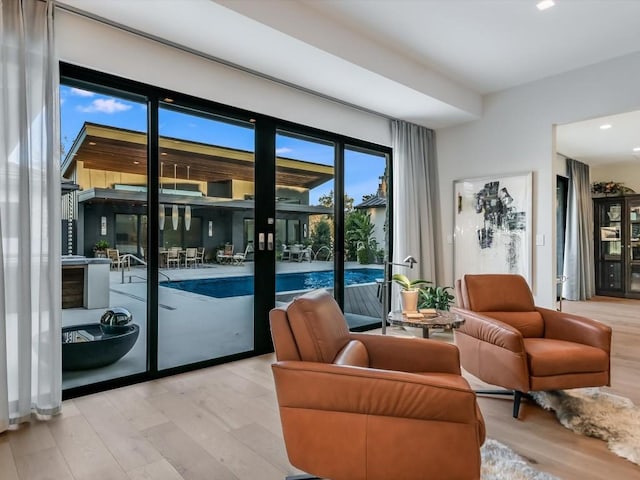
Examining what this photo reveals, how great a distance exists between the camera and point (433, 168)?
5590 mm

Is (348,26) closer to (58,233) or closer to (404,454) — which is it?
(58,233)

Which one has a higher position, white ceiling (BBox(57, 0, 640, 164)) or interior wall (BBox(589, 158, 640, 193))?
white ceiling (BBox(57, 0, 640, 164))

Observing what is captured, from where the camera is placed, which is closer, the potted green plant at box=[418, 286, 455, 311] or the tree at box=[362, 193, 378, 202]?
the potted green plant at box=[418, 286, 455, 311]

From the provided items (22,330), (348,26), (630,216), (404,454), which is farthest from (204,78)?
(630,216)

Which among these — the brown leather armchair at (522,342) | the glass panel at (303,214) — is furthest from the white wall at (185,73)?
the brown leather armchair at (522,342)

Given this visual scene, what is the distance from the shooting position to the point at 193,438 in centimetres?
230

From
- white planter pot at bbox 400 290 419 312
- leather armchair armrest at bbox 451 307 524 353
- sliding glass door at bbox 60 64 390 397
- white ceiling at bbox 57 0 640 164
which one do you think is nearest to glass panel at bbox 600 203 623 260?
white ceiling at bbox 57 0 640 164

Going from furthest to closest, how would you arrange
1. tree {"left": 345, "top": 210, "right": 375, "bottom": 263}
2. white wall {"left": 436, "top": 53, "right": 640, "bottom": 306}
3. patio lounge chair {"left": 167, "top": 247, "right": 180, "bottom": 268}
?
1. tree {"left": 345, "top": 210, "right": 375, "bottom": 263}
2. white wall {"left": 436, "top": 53, "right": 640, "bottom": 306}
3. patio lounge chair {"left": 167, "top": 247, "right": 180, "bottom": 268}

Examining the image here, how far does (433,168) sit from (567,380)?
3.64 meters

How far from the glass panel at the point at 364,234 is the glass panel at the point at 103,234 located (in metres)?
2.43

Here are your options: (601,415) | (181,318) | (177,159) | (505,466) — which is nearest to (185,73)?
(177,159)

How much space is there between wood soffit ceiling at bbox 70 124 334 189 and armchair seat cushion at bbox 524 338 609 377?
2.83 metres

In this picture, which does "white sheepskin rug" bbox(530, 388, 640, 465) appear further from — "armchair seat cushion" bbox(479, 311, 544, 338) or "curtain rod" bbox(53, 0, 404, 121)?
"curtain rod" bbox(53, 0, 404, 121)

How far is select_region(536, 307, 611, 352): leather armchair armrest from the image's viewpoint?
2629 millimetres
